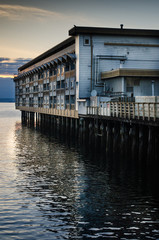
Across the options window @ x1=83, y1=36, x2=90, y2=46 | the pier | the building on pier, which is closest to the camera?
the pier

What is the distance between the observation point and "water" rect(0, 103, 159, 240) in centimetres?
1803

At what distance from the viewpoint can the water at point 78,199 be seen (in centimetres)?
1803

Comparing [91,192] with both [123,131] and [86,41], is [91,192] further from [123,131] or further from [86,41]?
[86,41]

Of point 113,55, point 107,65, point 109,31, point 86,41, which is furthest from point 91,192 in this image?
point 109,31

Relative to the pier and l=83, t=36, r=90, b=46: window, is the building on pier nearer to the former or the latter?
l=83, t=36, r=90, b=46: window

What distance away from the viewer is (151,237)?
17.2 meters

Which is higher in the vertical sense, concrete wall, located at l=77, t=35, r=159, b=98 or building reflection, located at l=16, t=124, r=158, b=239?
concrete wall, located at l=77, t=35, r=159, b=98

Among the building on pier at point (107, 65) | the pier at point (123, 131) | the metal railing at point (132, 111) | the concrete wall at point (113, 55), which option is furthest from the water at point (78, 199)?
the concrete wall at point (113, 55)

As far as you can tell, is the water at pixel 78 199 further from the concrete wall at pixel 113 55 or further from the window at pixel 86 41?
the window at pixel 86 41

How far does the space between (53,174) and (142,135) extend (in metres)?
9.00

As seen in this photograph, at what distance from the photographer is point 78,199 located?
23156mm

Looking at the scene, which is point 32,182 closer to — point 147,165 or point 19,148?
point 147,165

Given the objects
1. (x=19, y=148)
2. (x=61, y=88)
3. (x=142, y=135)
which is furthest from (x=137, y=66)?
(x=142, y=135)

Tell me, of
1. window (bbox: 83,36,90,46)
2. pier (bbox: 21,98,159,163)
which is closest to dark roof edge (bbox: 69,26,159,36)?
window (bbox: 83,36,90,46)
